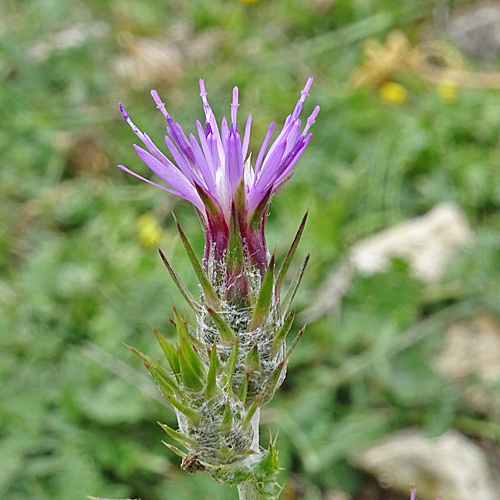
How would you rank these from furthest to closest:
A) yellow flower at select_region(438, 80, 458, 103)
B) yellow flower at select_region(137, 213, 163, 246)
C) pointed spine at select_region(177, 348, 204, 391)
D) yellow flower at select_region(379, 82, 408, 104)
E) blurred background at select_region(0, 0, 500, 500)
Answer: yellow flower at select_region(379, 82, 408, 104), yellow flower at select_region(438, 80, 458, 103), yellow flower at select_region(137, 213, 163, 246), blurred background at select_region(0, 0, 500, 500), pointed spine at select_region(177, 348, 204, 391)

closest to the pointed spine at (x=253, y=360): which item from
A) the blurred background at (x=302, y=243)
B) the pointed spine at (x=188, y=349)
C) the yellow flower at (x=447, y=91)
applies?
the pointed spine at (x=188, y=349)

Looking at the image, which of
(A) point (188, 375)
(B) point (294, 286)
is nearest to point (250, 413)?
(A) point (188, 375)

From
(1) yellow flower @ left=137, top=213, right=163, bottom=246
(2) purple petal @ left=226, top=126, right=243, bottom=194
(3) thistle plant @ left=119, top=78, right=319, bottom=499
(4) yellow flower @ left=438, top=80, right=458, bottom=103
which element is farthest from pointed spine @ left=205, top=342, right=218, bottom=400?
(4) yellow flower @ left=438, top=80, right=458, bottom=103

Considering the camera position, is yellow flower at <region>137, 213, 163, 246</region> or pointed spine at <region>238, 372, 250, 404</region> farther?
yellow flower at <region>137, 213, 163, 246</region>

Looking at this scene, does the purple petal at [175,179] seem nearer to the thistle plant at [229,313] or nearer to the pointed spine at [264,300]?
the thistle plant at [229,313]

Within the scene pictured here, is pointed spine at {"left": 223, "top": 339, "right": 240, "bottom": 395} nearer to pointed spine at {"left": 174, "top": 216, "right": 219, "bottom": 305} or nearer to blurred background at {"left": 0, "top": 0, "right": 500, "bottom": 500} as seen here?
pointed spine at {"left": 174, "top": 216, "right": 219, "bottom": 305}
